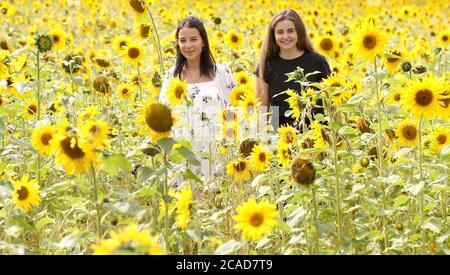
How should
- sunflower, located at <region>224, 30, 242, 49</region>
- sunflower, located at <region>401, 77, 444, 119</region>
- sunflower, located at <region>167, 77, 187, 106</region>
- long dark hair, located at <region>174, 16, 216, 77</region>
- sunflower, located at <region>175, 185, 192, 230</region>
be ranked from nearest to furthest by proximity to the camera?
sunflower, located at <region>175, 185, 192, 230</region> → sunflower, located at <region>401, 77, 444, 119</region> → sunflower, located at <region>167, 77, 187, 106</region> → long dark hair, located at <region>174, 16, 216, 77</region> → sunflower, located at <region>224, 30, 242, 49</region>

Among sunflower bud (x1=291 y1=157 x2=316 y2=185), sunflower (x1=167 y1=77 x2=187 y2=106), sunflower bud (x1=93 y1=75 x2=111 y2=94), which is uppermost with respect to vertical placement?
sunflower bud (x1=93 y1=75 x2=111 y2=94)

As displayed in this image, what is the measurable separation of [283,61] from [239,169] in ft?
5.52

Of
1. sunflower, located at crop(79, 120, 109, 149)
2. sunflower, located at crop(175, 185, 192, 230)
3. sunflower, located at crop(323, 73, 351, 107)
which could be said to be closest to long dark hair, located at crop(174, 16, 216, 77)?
sunflower, located at crop(323, 73, 351, 107)

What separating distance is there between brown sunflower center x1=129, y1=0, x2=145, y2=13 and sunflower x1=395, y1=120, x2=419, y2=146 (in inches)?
58.5

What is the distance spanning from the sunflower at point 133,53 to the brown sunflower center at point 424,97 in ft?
6.61

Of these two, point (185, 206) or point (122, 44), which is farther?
point (122, 44)

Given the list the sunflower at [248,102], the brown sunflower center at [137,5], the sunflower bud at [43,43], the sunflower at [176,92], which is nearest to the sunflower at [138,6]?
the brown sunflower center at [137,5]

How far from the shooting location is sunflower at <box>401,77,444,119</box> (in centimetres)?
262

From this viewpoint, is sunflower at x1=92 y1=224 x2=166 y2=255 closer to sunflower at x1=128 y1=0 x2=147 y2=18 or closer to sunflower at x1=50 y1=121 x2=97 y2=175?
sunflower at x1=50 y1=121 x2=97 y2=175

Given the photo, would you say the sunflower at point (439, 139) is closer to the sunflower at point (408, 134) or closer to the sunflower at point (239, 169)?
the sunflower at point (408, 134)

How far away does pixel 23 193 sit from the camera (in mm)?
2463

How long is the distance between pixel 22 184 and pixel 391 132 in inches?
65.4

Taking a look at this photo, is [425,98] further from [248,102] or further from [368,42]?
[248,102]

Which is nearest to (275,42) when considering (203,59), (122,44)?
(203,59)
